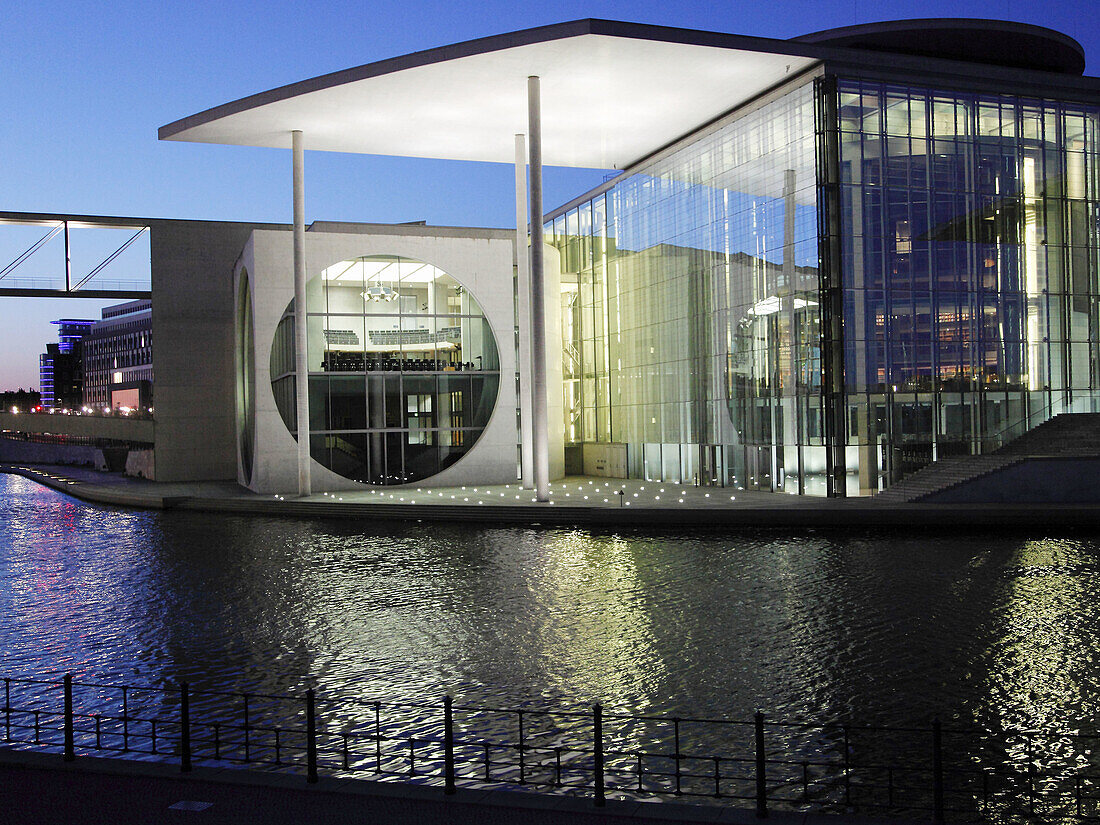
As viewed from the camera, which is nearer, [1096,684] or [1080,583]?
[1096,684]

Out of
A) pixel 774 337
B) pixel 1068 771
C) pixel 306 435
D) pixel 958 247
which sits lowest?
pixel 1068 771

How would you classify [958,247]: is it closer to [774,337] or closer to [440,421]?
[774,337]

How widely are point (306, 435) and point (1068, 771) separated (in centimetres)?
3007

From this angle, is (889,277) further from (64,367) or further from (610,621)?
(64,367)

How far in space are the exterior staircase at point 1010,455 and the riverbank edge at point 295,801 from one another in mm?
22499

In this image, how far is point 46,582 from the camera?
20109 millimetres

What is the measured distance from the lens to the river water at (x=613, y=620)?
37.5ft

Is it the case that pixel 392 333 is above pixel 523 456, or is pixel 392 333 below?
above

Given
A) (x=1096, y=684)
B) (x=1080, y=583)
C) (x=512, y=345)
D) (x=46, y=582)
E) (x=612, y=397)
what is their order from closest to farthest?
(x=1096, y=684) → (x=1080, y=583) → (x=46, y=582) → (x=512, y=345) → (x=612, y=397)

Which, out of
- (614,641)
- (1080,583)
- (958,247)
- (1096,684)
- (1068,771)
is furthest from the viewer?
(958,247)

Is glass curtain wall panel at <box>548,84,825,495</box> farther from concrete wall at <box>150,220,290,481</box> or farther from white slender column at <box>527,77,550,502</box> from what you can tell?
concrete wall at <box>150,220,290,481</box>

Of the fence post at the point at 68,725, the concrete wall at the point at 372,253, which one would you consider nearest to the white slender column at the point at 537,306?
the concrete wall at the point at 372,253

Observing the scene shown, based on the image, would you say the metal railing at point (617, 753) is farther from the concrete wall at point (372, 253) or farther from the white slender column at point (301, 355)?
the concrete wall at point (372, 253)

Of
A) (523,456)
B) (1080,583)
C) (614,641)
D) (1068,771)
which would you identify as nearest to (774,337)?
(523,456)
